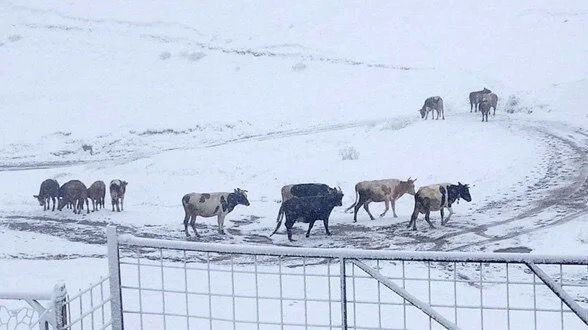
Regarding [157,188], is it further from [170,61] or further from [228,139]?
[170,61]

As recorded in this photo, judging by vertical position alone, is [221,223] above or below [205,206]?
below

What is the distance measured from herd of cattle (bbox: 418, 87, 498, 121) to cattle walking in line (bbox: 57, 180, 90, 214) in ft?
53.3

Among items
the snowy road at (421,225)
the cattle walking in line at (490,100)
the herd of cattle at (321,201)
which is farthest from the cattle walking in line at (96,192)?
the cattle walking in line at (490,100)

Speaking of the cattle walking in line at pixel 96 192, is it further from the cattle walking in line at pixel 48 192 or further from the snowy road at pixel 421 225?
the cattle walking in line at pixel 48 192

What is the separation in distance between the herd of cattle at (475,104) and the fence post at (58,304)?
1035 inches

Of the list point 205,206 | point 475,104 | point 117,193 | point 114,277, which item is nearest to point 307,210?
point 205,206

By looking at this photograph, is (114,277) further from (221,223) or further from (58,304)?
(221,223)

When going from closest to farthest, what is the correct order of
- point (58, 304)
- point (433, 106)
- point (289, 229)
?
point (58, 304)
point (289, 229)
point (433, 106)

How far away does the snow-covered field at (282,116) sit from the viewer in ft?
54.7

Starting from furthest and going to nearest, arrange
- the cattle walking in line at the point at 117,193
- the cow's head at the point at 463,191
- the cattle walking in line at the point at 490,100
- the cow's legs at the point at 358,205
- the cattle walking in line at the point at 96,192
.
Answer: the cattle walking in line at the point at 490,100 → the cattle walking in line at the point at 96,192 → the cattle walking in line at the point at 117,193 → the cow's legs at the point at 358,205 → the cow's head at the point at 463,191

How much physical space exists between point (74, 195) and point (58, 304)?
15.4 m

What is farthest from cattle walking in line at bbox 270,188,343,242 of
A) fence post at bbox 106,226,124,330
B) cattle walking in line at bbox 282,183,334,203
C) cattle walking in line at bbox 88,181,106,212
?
fence post at bbox 106,226,124,330

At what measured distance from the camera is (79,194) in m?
19.6

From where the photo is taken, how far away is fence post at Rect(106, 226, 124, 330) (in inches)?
220
